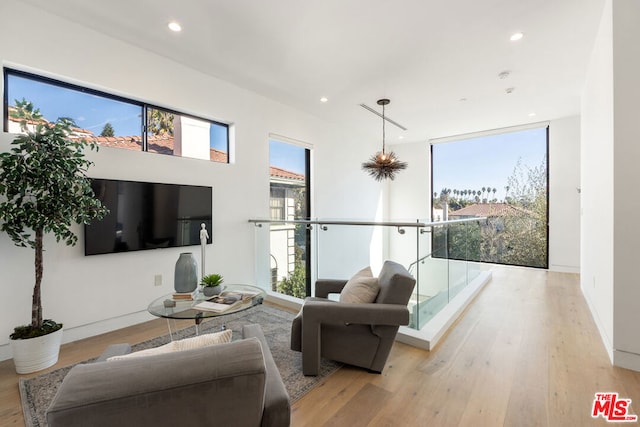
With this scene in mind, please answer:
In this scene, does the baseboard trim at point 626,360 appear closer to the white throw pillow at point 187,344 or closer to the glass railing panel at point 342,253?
the glass railing panel at point 342,253

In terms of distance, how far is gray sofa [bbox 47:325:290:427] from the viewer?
84 centimetres

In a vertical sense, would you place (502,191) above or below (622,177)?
above

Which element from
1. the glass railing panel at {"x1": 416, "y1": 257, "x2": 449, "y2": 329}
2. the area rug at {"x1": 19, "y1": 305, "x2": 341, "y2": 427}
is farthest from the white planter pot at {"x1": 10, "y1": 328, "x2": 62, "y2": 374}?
the glass railing panel at {"x1": 416, "y1": 257, "x2": 449, "y2": 329}

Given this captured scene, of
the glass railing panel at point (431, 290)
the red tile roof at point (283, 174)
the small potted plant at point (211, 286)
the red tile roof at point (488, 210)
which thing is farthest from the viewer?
the red tile roof at point (488, 210)

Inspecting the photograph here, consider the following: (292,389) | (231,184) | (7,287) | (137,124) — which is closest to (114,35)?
(137,124)

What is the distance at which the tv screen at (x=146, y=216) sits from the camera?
2.89m

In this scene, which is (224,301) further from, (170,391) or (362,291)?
(170,391)

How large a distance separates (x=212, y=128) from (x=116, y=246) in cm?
194

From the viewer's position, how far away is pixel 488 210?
257 inches

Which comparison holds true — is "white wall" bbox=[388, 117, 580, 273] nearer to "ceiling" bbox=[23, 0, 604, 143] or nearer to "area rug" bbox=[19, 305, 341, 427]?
"ceiling" bbox=[23, 0, 604, 143]

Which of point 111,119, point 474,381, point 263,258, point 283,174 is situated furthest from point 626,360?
point 111,119

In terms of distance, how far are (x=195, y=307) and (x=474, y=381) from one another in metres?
2.12

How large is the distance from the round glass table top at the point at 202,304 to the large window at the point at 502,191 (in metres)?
4.42

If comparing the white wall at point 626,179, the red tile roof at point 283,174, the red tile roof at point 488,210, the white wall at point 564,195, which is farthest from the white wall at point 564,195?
the red tile roof at point 283,174
